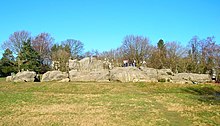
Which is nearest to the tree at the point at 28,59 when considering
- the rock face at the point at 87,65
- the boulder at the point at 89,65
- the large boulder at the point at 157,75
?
the rock face at the point at 87,65

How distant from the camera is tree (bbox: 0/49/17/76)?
54.0 metres

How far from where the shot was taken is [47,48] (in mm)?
67062

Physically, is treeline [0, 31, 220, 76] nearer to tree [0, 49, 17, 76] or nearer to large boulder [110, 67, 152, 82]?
tree [0, 49, 17, 76]

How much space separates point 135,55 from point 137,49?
80.7 inches

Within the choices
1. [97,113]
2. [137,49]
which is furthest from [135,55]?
[97,113]

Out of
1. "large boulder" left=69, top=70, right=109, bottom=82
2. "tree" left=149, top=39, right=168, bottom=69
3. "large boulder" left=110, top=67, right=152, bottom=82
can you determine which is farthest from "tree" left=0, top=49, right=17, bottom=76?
"tree" left=149, top=39, right=168, bottom=69

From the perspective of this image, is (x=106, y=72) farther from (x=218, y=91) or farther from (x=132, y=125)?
(x=132, y=125)

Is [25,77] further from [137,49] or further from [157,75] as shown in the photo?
[137,49]

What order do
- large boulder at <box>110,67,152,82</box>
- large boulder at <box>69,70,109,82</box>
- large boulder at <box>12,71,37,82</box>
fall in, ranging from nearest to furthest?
1. large boulder at <box>110,67,152,82</box>
2. large boulder at <box>69,70,109,82</box>
3. large boulder at <box>12,71,37,82</box>

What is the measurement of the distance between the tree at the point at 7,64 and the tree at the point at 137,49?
90.7 feet

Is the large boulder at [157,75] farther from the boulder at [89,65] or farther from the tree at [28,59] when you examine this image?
the tree at [28,59]

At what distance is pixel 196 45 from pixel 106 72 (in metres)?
29.6

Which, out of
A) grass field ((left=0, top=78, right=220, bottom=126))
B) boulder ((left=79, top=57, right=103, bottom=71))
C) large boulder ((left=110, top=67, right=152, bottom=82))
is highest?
boulder ((left=79, top=57, right=103, bottom=71))

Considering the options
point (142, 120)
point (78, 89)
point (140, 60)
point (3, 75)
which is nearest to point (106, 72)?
point (78, 89)
